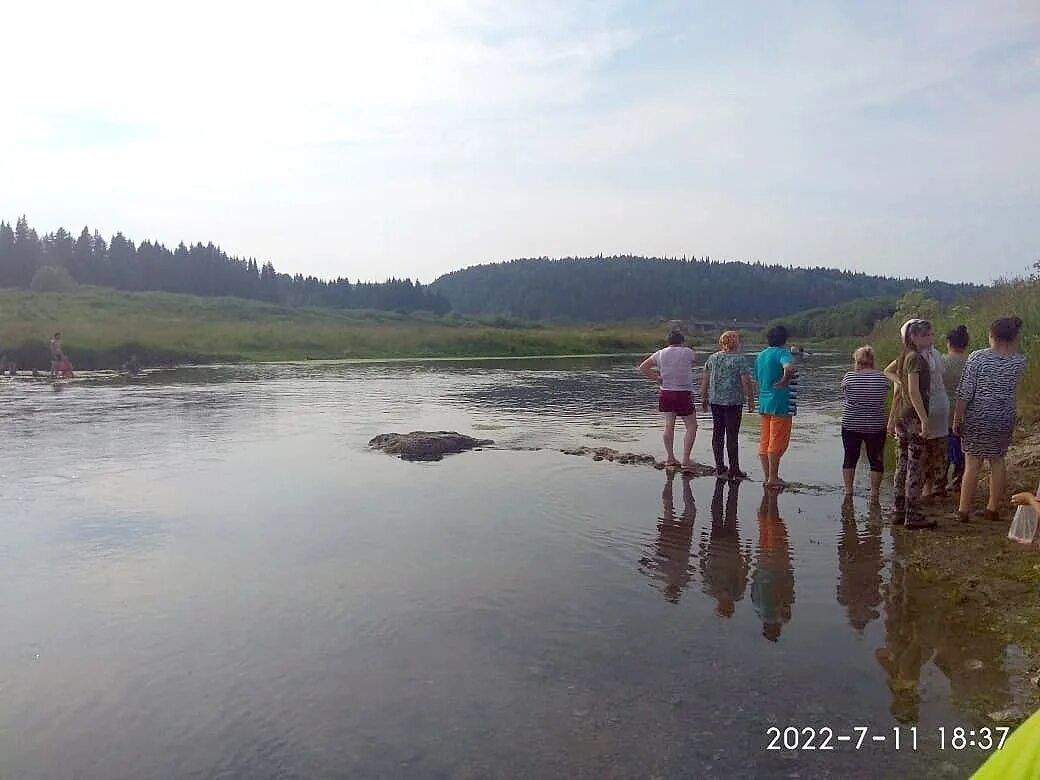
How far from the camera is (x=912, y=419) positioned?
8.02 metres

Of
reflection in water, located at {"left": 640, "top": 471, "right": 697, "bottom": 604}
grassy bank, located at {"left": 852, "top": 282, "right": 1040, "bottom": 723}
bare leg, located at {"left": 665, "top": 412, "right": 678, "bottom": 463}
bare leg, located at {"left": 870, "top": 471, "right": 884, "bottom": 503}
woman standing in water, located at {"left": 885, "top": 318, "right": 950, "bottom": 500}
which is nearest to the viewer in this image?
grassy bank, located at {"left": 852, "top": 282, "right": 1040, "bottom": 723}

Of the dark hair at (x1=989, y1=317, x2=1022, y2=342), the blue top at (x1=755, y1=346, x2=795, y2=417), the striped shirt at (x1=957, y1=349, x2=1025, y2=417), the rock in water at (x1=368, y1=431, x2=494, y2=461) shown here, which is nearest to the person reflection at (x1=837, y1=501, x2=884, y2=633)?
the striped shirt at (x1=957, y1=349, x2=1025, y2=417)

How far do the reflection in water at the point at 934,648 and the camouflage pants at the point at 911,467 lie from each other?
189cm

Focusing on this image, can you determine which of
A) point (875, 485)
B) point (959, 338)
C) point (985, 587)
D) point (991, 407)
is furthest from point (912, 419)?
point (985, 587)

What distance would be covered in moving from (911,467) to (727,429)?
2.95m

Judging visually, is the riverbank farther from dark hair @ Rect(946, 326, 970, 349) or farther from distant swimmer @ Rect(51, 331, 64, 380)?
distant swimmer @ Rect(51, 331, 64, 380)

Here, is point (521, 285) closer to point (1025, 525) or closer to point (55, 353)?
point (55, 353)

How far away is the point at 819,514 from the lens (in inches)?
337

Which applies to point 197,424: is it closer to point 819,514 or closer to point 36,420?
point 36,420

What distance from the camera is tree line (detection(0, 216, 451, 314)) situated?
108125 mm

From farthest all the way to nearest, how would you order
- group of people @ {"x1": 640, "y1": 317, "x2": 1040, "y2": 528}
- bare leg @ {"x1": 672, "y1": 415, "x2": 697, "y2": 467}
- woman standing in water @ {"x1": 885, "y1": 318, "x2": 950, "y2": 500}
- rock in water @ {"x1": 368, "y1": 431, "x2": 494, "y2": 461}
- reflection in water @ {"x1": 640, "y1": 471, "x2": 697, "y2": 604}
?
rock in water @ {"x1": 368, "y1": 431, "x2": 494, "y2": 461}, bare leg @ {"x1": 672, "y1": 415, "x2": 697, "y2": 467}, woman standing in water @ {"x1": 885, "y1": 318, "x2": 950, "y2": 500}, group of people @ {"x1": 640, "y1": 317, "x2": 1040, "y2": 528}, reflection in water @ {"x1": 640, "y1": 471, "x2": 697, "y2": 604}

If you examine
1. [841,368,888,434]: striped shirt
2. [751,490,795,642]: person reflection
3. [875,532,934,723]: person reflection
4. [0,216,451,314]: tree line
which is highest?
[0,216,451,314]: tree line

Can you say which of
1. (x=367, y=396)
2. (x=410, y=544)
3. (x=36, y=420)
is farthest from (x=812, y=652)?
(x=367, y=396)

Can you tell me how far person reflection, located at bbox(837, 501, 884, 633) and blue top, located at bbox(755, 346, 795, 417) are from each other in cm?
168
